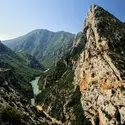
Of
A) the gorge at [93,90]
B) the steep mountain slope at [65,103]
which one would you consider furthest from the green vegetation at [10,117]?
the steep mountain slope at [65,103]

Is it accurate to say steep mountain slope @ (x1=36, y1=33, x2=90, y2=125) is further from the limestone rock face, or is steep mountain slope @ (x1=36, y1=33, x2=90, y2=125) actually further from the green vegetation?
the green vegetation

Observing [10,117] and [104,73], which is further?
[104,73]

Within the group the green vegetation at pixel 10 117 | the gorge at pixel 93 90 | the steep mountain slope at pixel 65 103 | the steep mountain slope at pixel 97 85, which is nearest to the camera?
the green vegetation at pixel 10 117

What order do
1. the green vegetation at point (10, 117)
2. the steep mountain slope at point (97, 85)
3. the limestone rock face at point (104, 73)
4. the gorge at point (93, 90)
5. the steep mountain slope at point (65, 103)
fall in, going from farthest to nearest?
the steep mountain slope at point (65, 103) < the steep mountain slope at point (97, 85) < the limestone rock face at point (104, 73) < the gorge at point (93, 90) < the green vegetation at point (10, 117)

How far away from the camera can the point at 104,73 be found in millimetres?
101750

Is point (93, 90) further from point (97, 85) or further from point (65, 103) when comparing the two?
point (65, 103)

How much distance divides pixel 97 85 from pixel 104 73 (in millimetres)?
6544

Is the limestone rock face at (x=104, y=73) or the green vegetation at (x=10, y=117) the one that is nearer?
the green vegetation at (x=10, y=117)

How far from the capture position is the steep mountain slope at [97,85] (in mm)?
90438

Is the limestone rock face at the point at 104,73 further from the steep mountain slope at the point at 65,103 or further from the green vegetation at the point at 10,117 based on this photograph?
the green vegetation at the point at 10,117

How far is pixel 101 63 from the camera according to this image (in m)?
107

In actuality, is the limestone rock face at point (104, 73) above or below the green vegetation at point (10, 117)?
above

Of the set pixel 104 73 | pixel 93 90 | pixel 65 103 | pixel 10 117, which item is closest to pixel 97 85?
pixel 93 90

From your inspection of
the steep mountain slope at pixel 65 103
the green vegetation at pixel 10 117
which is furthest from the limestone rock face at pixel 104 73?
the green vegetation at pixel 10 117
